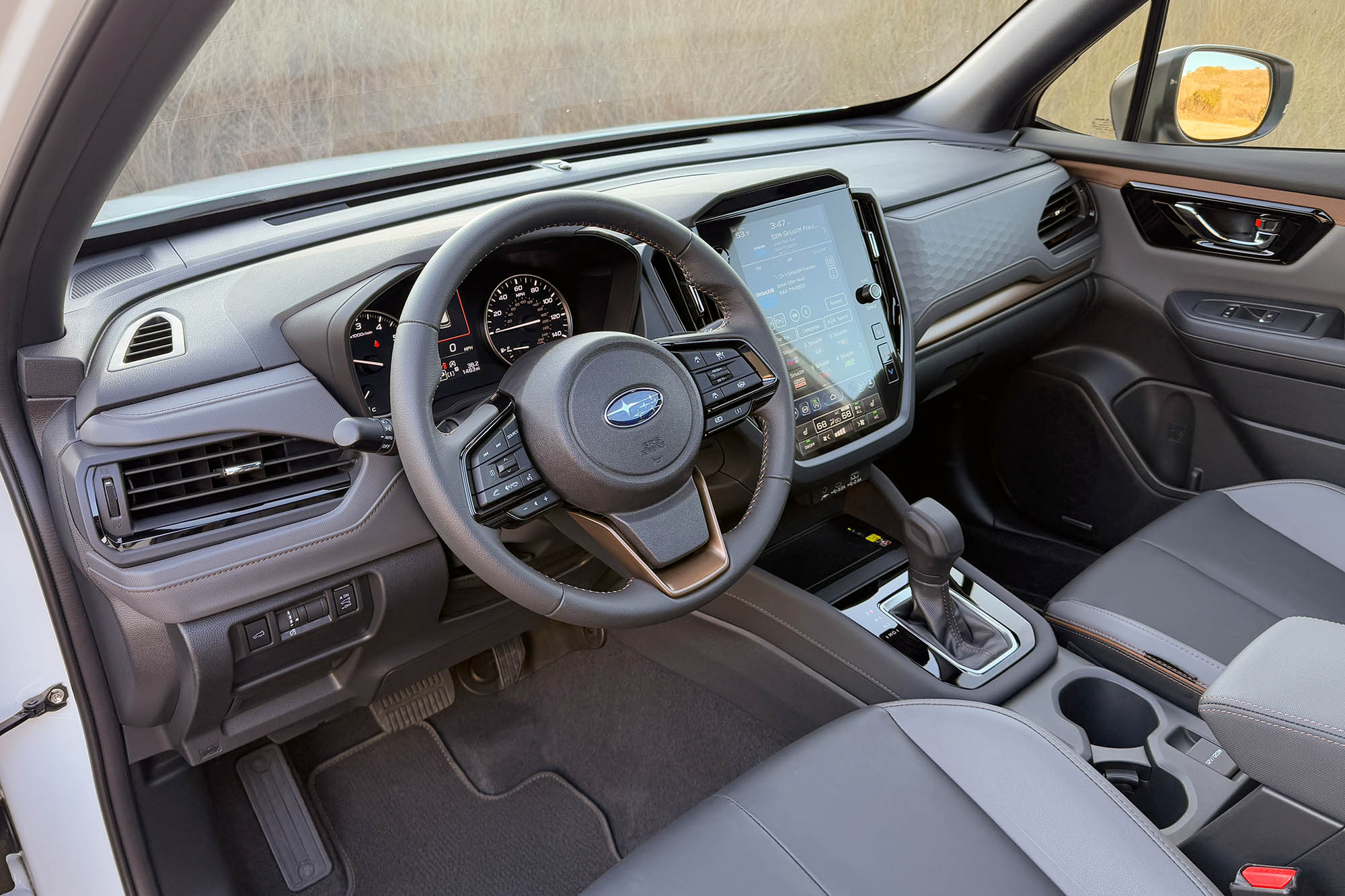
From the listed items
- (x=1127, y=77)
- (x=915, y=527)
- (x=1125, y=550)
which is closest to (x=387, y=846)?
(x=915, y=527)

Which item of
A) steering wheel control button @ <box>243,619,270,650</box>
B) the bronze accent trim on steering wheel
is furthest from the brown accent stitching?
steering wheel control button @ <box>243,619,270,650</box>

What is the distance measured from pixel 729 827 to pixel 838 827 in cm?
13

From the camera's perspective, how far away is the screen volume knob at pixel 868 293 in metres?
1.78

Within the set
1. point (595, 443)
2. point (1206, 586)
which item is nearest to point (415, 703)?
point (595, 443)

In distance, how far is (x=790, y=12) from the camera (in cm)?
213

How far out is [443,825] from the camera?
6.43ft

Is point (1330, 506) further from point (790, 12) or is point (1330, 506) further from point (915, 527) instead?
point (790, 12)

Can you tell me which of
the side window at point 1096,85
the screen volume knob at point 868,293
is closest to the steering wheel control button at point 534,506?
the screen volume knob at point 868,293

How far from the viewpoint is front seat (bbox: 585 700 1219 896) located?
3.61 feet

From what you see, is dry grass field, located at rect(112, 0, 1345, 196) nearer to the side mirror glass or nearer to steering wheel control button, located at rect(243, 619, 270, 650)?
the side mirror glass

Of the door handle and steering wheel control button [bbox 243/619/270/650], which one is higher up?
the door handle

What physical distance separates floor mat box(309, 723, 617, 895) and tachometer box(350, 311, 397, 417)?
105 cm

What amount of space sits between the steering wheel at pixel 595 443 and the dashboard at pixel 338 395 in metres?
0.09

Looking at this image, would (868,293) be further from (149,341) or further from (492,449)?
(149,341)
